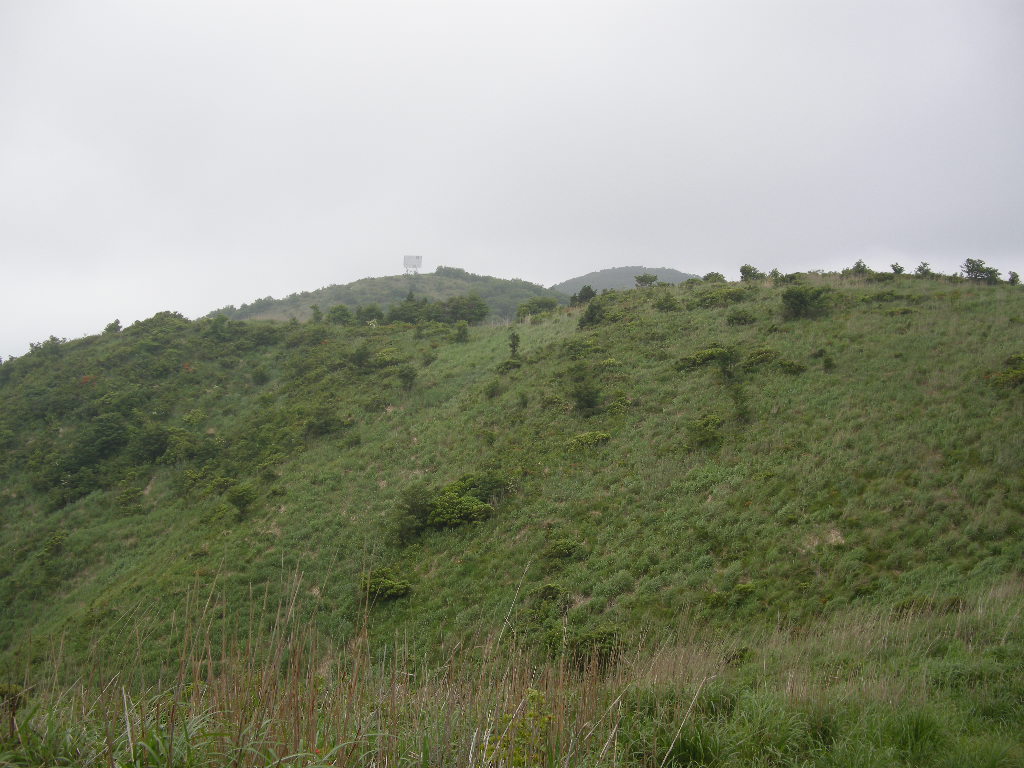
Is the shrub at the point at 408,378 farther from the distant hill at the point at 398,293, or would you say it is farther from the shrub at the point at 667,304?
the distant hill at the point at 398,293

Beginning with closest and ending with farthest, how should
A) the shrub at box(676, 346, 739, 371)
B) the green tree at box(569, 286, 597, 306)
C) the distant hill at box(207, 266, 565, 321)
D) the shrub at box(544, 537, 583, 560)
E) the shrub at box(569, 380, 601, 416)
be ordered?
Answer: the shrub at box(544, 537, 583, 560) < the shrub at box(569, 380, 601, 416) < the shrub at box(676, 346, 739, 371) < the green tree at box(569, 286, 597, 306) < the distant hill at box(207, 266, 565, 321)

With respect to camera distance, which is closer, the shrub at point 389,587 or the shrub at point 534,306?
the shrub at point 389,587

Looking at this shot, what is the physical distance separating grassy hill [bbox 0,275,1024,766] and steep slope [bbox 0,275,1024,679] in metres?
0.09

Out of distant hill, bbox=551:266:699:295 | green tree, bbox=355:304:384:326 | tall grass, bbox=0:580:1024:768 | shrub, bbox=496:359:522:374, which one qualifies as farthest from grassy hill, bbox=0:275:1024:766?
distant hill, bbox=551:266:699:295

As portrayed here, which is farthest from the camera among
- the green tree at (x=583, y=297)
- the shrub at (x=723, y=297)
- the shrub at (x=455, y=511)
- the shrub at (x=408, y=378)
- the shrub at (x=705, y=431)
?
the green tree at (x=583, y=297)

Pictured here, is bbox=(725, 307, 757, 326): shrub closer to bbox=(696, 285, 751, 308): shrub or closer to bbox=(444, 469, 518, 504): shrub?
bbox=(696, 285, 751, 308): shrub

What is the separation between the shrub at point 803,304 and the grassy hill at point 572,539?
4.9 inches

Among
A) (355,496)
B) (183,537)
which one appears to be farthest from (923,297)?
(183,537)

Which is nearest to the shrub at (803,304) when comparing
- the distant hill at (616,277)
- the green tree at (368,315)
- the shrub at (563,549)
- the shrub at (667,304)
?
the shrub at (667,304)

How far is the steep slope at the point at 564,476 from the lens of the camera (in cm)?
911

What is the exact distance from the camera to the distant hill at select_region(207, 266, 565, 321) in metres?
63.8

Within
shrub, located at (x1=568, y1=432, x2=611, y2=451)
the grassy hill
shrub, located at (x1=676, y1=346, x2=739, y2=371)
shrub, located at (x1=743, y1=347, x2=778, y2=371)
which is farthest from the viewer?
shrub, located at (x1=676, y1=346, x2=739, y2=371)

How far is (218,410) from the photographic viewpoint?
24.2 meters

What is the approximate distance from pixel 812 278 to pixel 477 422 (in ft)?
62.9
